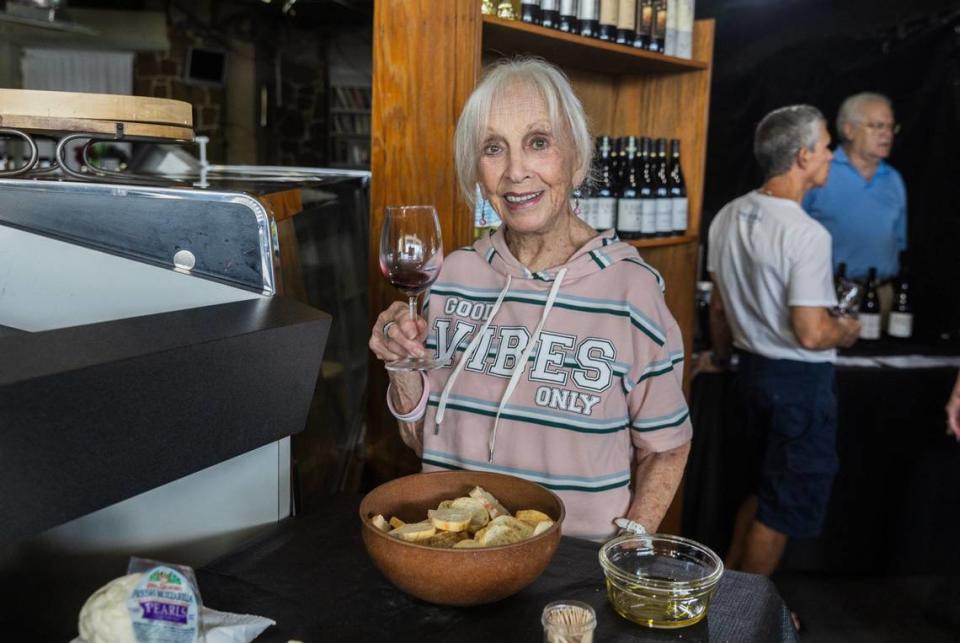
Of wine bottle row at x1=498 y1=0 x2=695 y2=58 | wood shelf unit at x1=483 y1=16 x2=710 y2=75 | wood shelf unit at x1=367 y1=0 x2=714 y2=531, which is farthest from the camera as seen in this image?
wine bottle row at x1=498 y1=0 x2=695 y2=58

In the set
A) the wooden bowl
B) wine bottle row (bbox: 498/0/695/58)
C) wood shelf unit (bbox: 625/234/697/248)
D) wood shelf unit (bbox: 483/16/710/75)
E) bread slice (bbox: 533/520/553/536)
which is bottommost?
the wooden bowl

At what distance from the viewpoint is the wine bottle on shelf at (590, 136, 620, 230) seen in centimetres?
291

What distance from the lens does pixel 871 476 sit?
3.49 metres

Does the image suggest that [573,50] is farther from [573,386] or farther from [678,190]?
[573,386]

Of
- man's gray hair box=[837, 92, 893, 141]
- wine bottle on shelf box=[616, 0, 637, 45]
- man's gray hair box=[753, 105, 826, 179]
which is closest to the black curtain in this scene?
man's gray hair box=[837, 92, 893, 141]

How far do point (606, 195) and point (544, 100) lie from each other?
4.47 ft

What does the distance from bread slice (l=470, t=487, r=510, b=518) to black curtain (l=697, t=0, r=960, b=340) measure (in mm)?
3401

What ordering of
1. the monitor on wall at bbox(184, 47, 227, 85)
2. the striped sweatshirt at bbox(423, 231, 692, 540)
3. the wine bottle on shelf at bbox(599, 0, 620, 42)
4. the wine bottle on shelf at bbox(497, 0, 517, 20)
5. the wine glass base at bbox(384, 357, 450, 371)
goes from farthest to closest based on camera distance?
the monitor on wall at bbox(184, 47, 227, 85), the wine bottle on shelf at bbox(599, 0, 620, 42), the wine bottle on shelf at bbox(497, 0, 517, 20), the striped sweatshirt at bbox(423, 231, 692, 540), the wine glass base at bbox(384, 357, 450, 371)

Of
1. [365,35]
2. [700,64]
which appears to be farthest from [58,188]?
[365,35]

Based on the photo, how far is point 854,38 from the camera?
4836mm

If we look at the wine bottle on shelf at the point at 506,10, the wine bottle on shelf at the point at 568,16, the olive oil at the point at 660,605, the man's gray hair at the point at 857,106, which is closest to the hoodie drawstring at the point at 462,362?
the olive oil at the point at 660,605

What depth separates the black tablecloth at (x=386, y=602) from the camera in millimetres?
987

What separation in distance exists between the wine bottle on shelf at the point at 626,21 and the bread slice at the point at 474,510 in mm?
2046

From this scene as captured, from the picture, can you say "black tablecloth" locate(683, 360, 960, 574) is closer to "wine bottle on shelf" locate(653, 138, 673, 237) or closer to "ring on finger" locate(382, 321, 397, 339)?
"wine bottle on shelf" locate(653, 138, 673, 237)
